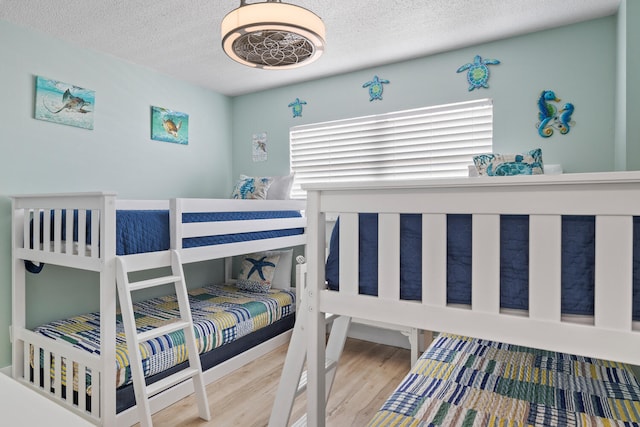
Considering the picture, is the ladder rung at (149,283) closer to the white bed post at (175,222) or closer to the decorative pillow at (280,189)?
the white bed post at (175,222)

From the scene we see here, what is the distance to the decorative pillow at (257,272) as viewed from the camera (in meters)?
3.37

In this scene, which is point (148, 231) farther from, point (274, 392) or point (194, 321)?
point (274, 392)

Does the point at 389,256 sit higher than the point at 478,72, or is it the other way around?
the point at 478,72

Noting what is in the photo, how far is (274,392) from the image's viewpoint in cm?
230

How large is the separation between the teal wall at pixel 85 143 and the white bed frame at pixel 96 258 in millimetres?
189

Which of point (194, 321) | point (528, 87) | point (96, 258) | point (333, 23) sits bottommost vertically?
point (194, 321)

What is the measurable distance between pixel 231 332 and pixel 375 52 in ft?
7.74

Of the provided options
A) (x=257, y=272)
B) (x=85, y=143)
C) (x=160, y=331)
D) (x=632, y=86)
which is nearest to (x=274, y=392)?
(x=160, y=331)

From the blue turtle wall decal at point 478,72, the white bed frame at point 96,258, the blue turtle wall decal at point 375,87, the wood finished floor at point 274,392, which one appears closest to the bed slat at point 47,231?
the white bed frame at point 96,258

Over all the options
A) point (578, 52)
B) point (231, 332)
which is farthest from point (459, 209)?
point (578, 52)

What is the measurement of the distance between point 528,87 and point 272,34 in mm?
1954

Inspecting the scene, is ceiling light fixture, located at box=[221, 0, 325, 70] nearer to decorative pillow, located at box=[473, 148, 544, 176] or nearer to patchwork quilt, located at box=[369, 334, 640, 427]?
decorative pillow, located at box=[473, 148, 544, 176]

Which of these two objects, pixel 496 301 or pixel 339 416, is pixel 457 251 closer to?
pixel 496 301

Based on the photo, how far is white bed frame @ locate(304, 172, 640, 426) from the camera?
90 cm
